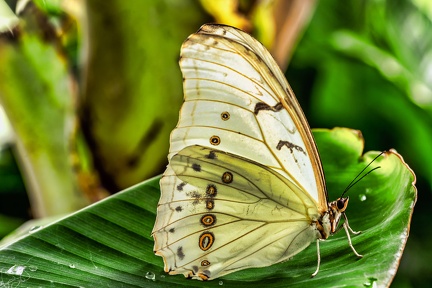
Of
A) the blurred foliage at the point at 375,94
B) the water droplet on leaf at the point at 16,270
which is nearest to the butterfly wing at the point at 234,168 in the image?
the water droplet on leaf at the point at 16,270

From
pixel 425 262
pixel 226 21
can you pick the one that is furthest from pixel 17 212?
pixel 425 262

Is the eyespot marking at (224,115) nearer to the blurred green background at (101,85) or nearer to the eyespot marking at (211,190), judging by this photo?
the eyespot marking at (211,190)

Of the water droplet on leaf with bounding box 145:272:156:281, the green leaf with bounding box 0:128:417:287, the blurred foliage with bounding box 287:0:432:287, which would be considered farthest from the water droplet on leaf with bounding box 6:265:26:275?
the blurred foliage with bounding box 287:0:432:287

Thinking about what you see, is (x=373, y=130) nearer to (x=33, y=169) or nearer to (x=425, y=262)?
(x=425, y=262)

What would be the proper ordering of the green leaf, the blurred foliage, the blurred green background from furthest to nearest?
the blurred foliage < the blurred green background < the green leaf

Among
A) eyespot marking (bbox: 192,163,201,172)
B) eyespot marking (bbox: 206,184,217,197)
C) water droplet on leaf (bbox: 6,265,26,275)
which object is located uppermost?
eyespot marking (bbox: 192,163,201,172)

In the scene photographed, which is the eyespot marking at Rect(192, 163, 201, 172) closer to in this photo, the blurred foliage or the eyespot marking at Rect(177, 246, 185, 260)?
the eyespot marking at Rect(177, 246, 185, 260)

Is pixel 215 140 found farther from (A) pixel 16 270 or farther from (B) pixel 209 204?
(A) pixel 16 270
